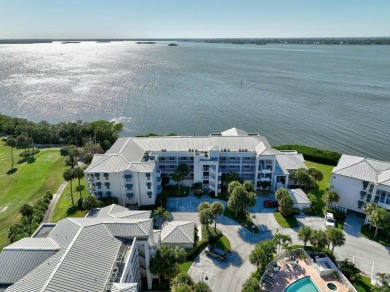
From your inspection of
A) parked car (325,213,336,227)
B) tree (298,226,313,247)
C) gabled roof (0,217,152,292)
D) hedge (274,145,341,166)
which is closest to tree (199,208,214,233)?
gabled roof (0,217,152,292)

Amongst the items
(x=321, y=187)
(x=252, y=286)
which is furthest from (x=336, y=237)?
(x=321, y=187)

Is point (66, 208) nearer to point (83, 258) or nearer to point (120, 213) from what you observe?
point (120, 213)

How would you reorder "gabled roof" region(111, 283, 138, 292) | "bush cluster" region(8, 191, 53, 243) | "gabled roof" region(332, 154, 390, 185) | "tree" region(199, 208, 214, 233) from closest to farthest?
"gabled roof" region(111, 283, 138, 292) < "bush cluster" region(8, 191, 53, 243) < "tree" region(199, 208, 214, 233) < "gabled roof" region(332, 154, 390, 185)

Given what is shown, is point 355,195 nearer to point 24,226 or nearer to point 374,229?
point 374,229

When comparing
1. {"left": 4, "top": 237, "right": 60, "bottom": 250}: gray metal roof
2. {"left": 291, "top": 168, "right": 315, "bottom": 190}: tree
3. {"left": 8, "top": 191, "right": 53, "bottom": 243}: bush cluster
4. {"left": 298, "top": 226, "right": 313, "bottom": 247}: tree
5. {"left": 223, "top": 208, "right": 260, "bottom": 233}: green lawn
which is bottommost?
{"left": 223, "top": 208, "right": 260, "bottom": 233}: green lawn

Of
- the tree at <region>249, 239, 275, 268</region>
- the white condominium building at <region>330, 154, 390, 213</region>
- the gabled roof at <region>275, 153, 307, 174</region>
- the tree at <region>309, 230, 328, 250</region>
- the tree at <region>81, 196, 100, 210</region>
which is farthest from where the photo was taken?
the gabled roof at <region>275, 153, 307, 174</region>

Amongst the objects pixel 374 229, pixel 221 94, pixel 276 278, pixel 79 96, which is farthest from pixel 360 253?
pixel 79 96

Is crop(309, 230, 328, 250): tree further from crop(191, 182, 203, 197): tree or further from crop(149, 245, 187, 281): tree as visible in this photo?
crop(191, 182, 203, 197): tree
